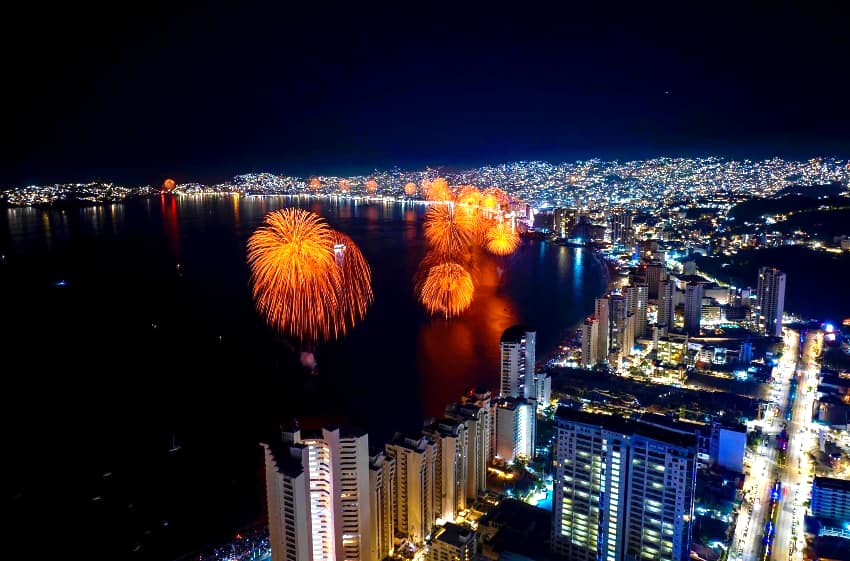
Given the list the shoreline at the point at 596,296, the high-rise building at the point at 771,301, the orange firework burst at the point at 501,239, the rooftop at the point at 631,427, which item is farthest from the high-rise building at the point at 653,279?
the rooftop at the point at 631,427

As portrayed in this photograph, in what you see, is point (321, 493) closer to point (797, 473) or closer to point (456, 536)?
point (456, 536)

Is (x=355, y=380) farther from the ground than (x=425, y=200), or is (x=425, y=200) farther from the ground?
(x=425, y=200)

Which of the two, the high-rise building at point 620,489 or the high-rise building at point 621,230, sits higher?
the high-rise building at point 621,230

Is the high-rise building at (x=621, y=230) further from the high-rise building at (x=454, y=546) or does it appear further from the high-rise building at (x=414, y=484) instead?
the high-rise building at (x=454, y=546)

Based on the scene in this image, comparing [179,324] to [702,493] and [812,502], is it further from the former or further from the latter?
[812,502]

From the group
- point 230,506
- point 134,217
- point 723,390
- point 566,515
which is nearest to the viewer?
point 566,515

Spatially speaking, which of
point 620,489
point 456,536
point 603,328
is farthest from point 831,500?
point 603,328

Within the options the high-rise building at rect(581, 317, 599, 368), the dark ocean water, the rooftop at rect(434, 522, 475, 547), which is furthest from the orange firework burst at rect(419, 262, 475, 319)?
the rooftop at rect(434, 522, 475, 547)

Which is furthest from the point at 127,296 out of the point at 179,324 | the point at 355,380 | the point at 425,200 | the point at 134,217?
the point at 425,200
